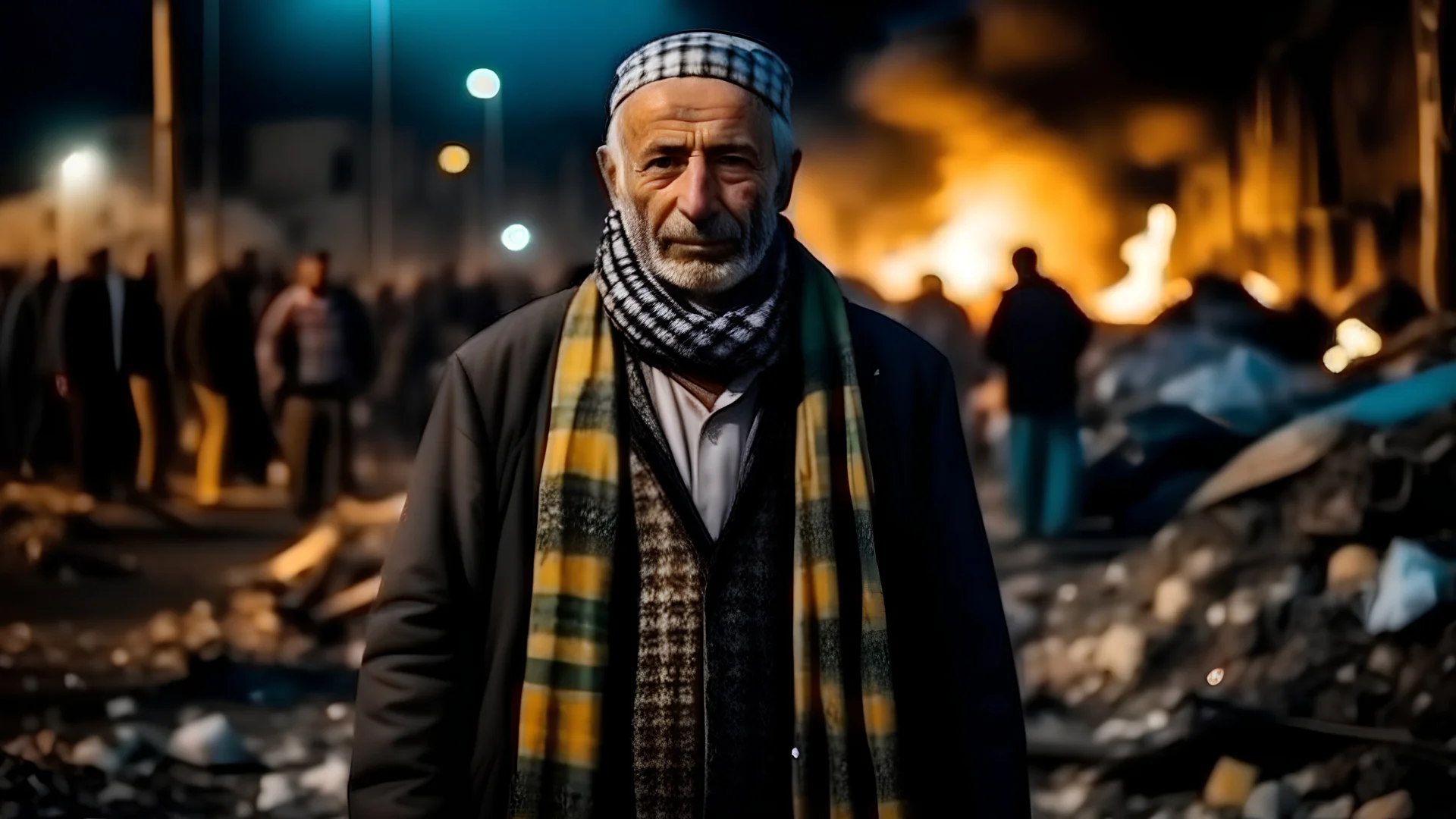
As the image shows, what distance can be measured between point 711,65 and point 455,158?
106cm

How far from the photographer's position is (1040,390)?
2945mm

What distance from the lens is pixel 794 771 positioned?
6.31 ft

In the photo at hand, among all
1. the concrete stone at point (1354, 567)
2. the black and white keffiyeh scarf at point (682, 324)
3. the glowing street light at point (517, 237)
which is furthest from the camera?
the concrete stone at point (1354, 567)

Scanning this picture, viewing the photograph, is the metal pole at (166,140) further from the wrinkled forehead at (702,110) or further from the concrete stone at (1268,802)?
the concrete stone at (1268,802)

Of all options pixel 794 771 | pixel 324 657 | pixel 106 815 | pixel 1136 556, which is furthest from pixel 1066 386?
pixel 106 815

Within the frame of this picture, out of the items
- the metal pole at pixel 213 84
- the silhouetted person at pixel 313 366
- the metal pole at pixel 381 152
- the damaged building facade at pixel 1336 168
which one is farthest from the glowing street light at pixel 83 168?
the damaged building facade at pixel 1336 168

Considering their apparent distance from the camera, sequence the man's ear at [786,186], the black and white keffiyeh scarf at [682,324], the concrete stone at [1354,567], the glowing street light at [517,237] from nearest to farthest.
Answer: the black and white keffiyeh scarf at [682,324] < the man's ear at [786,186] < the glowing street light at [517,237] < the concrete stone at [1354,567]

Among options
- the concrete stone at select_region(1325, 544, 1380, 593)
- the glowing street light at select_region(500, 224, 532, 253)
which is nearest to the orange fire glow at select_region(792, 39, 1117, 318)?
the glowing street light at select_region(500, 224, 532, 253)

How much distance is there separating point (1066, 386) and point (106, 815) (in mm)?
2186

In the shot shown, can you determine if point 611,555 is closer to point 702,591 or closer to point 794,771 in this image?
point 702,591

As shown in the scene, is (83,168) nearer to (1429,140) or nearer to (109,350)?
(109,350)

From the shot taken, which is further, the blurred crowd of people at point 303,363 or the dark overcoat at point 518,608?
the blurred crowd of people at point 303,363

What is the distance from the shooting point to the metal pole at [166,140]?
9.63ft

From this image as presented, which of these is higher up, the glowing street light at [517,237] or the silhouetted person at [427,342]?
the glowing street light at [517,237]
